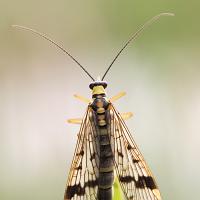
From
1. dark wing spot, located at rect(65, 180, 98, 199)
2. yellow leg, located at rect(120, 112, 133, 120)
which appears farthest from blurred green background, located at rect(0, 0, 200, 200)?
dark wing spot, located at rect(65, 180, 98, 199)

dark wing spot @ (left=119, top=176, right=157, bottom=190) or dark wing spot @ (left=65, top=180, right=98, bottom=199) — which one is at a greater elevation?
dark wing spot @ (left=119, top=176, right=157, bottom=190)

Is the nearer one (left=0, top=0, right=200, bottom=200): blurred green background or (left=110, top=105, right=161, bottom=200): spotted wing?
(left=110, top=105, right=161, bottom=200): spotted wing

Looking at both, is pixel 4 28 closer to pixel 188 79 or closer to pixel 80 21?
pixel 80 21

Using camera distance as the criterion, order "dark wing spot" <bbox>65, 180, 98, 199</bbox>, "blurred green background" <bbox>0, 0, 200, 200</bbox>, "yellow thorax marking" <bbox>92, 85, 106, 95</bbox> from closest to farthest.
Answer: "dark wing spot" <bbox>65, 180, 98, 199</bbox> → "yellow thorax marking" <bbox>92, 85, 106, 95</bbox> → "blurred green background" <bbox>0, 0, 200, 200</bbox>

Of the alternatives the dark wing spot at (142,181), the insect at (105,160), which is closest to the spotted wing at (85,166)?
the insect at (105,160)

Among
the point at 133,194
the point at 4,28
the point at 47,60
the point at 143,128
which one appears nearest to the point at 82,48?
the point at 47,60

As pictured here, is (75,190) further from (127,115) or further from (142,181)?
(127,115)

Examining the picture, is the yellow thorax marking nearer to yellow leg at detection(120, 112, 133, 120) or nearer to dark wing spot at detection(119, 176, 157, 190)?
yellow leg at detection(120, 112, 133, 120)
